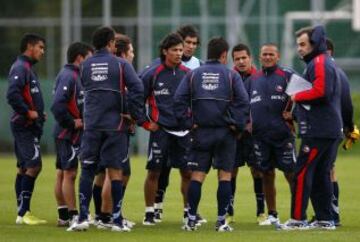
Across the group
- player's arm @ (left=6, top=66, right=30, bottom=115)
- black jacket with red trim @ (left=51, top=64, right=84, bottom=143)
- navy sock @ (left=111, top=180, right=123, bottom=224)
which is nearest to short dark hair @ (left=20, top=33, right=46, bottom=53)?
player's arm @ (left=6, top=66, right=30, bottom=115)

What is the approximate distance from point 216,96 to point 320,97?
1.20 m

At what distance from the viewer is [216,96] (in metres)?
14.9

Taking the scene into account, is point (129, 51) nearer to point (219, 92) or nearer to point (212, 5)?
point (219, 92)

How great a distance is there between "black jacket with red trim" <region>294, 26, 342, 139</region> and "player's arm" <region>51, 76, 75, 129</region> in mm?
2687

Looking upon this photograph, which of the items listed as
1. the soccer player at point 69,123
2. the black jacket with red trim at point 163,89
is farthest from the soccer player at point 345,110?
the soccer player at point 69,123

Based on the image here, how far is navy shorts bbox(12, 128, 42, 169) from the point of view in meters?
16.3

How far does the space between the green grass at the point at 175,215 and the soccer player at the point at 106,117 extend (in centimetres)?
55

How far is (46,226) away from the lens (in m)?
15.8

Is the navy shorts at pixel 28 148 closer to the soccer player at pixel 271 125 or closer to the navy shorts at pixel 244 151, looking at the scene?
the navy shorts at pixel 244 151

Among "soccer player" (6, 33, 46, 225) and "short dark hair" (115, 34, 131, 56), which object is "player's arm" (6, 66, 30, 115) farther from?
"short dark hair" (115, 34, 131, 56)

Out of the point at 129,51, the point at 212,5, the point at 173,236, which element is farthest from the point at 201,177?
the point at 212,5

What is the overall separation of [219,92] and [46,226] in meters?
2.71

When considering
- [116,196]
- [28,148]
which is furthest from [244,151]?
[28,148]

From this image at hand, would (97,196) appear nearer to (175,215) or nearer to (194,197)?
(194,197)
